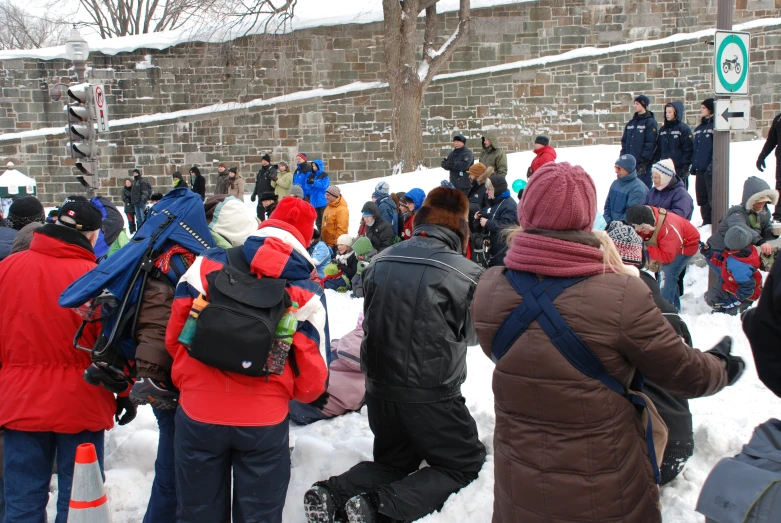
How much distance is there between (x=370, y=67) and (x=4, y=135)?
9.97 meters

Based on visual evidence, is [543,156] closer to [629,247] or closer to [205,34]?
[629,247]

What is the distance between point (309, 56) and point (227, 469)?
17.9m

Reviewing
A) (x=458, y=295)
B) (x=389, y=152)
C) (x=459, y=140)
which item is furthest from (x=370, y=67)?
(x=458, y=295)

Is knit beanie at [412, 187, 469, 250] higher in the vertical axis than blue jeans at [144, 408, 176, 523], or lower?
higher

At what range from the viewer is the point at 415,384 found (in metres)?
3.49

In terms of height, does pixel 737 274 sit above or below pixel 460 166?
below

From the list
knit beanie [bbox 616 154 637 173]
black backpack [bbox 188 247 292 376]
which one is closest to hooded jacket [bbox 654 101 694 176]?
knit beanie [bbox 616 154 637 173]

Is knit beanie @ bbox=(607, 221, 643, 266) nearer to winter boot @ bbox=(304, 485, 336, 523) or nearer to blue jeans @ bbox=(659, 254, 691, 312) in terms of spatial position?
winter boot @ bbox=(304, 485, 336, 523)

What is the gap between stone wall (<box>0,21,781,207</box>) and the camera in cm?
1972

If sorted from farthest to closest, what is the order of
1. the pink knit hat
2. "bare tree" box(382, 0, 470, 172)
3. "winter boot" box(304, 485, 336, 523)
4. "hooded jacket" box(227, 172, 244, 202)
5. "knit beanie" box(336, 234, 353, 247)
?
"bare tree" box(382, 0, 470, 172) → "hooded jacket" box(227, 172, 244, 202) → "knit beanie" box(336, 234, 353, 247) → "winter boot" box(304, 485, 336, 523) → the pink knit hat

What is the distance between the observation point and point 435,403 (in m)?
3.52

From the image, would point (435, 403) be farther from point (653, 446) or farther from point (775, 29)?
point (775, 29)

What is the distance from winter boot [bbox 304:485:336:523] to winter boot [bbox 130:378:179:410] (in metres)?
0.79

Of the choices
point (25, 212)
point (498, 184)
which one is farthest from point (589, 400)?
point (498, 184)
